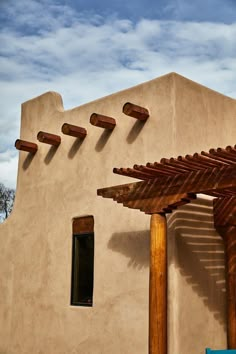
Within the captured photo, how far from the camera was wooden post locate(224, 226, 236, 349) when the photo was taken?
9117 mm

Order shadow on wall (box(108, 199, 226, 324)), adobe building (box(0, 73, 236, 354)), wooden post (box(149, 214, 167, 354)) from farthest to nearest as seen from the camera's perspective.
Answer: adobe building (box(0, 73, 236, 354)), shadow on wall (box(108, 199, 226, 324)), wooden post (box(149, 214, 167, 354))

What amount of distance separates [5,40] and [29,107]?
2211 mm

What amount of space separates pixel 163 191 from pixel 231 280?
2501 millimetres

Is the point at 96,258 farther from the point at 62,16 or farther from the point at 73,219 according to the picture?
the point at 62,16

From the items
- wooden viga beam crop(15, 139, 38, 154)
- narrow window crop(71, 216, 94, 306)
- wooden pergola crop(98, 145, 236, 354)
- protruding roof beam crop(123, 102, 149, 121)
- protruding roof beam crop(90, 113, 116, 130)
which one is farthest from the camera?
wooden viga beam crop(15, 139, 38, 154)

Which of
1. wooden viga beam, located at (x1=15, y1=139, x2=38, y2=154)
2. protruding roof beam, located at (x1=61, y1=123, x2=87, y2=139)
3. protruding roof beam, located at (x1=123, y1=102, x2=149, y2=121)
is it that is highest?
wooden viga beam, located at (x1=15, y1=139, x2=38, y2=154)

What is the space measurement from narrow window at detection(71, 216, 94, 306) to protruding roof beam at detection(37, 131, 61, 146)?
1849 millimetres

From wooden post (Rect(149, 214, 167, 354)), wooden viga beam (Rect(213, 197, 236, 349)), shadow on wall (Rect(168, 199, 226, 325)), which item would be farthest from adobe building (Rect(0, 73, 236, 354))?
wooden post (Rect(149, 214, 167, 354))

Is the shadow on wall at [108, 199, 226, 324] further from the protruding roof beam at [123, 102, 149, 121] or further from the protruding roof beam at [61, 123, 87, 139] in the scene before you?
the protruding roof beam at [61, 123, 87, 139]

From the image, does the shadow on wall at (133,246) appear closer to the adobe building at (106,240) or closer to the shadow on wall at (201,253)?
the adobe building at (106,240)

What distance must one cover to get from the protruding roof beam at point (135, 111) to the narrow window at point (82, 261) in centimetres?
224

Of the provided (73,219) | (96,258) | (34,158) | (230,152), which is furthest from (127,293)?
(34,158)

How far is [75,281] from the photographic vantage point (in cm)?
1063

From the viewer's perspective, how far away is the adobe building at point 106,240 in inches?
352
